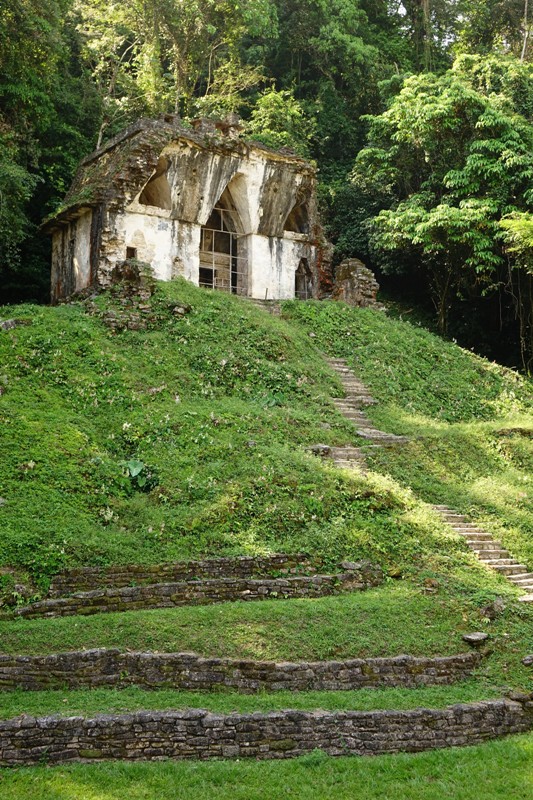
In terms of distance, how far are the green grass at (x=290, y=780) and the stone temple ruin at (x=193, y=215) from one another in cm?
1745

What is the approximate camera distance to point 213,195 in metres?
28.5

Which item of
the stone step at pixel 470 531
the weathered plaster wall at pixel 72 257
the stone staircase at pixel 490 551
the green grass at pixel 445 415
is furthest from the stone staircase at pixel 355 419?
the weathered plaster wall at pixel 72 257

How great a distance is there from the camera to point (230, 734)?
30.3 feet

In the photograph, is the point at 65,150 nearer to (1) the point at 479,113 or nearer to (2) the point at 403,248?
(2) the point at 403,248

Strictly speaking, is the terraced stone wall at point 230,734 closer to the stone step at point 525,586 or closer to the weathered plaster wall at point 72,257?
the stone step at point 525,586

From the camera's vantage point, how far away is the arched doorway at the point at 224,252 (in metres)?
30.2

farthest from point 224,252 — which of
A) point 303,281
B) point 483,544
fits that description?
point 483,544

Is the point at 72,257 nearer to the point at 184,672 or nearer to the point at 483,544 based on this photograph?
the point at 483,544

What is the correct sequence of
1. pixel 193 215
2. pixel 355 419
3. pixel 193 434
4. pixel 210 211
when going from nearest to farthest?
Result: 1. pixel 193 434
2. pixel 355 419
3. pixel 193 215
4. pixel 210 211

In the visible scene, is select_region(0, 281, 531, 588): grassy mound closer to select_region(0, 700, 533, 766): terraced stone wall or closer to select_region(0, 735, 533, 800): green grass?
select_region(0, 700, 533, 766): terraced stone wall

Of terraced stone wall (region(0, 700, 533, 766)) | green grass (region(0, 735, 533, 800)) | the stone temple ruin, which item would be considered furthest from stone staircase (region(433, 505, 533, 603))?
the stone temple ruin

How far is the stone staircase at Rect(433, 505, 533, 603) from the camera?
14.3 metres

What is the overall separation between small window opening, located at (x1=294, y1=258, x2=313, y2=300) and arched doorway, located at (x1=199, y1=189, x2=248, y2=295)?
223cm

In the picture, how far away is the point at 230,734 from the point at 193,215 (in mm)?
21588
